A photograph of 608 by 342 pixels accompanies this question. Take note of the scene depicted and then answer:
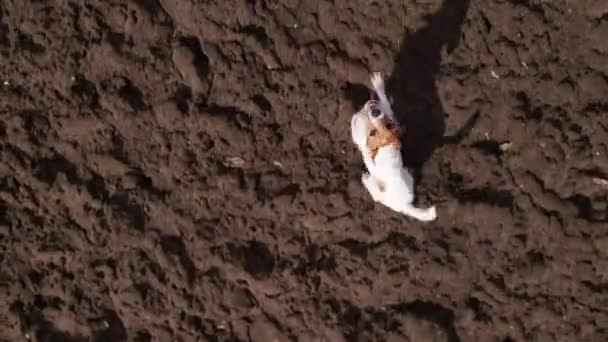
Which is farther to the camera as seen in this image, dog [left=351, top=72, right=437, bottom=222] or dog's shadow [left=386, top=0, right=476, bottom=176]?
dog's shadow [left=386, top=0, right=476, bottom=176]

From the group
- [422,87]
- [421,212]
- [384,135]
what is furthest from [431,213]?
[422,87]

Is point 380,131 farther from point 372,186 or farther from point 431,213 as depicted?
point 431,213

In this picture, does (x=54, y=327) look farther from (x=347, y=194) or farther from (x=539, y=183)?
(x=539, y=183)

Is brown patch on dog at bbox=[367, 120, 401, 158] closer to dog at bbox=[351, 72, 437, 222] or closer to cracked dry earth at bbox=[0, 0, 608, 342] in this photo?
dog at bbox=[351, 72, 437, 222]

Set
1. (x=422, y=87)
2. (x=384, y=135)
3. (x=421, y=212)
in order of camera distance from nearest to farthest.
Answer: (x=384, y=135), (x=421, y=212), (x=422, y=87)

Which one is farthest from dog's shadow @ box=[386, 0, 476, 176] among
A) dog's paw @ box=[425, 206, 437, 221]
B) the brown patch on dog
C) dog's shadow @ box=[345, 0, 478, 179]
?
the brown patch on dog

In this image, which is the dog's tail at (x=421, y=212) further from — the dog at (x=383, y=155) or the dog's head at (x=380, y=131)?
the dog's head at (x=380, y=131)

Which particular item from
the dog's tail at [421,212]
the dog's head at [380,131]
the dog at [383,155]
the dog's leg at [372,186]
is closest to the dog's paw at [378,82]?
the dog at [383,155]
